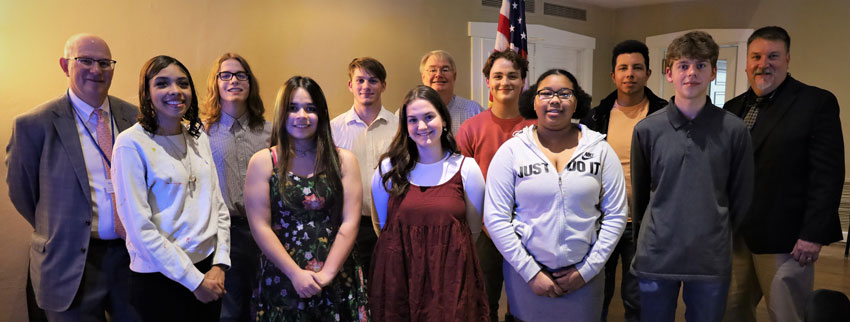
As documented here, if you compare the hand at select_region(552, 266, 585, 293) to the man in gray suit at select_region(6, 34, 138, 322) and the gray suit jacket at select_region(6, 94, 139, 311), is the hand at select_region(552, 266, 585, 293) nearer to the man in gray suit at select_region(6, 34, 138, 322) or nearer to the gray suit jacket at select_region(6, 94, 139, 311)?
the man in gray suit at select_region(6, 34, 138, 322)

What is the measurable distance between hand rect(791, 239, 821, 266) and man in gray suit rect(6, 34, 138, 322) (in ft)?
9.24

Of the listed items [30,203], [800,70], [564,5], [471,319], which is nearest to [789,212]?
[471,319]

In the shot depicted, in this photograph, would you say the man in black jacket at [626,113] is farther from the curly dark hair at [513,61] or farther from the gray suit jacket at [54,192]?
the gray suit jacket at [54,192]

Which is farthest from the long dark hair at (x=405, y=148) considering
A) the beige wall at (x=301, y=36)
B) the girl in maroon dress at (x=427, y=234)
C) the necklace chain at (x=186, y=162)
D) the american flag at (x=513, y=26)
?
the american flag at (x=513, y=26)

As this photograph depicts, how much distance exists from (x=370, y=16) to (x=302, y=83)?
315cm

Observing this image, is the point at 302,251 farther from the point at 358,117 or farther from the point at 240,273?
the point at 358,117

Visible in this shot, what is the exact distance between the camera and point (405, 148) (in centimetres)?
238

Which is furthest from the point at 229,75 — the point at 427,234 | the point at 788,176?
the point at 788,176

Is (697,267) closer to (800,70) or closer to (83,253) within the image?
(83,253)

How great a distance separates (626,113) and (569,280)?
122cm

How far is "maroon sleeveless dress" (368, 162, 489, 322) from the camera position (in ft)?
7.18

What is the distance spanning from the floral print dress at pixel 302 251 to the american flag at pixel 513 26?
124 inches

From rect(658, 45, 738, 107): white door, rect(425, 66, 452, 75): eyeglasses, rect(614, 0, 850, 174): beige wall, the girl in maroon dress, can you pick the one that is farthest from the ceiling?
the girl in maroon dress

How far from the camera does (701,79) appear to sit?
7.51 feet
